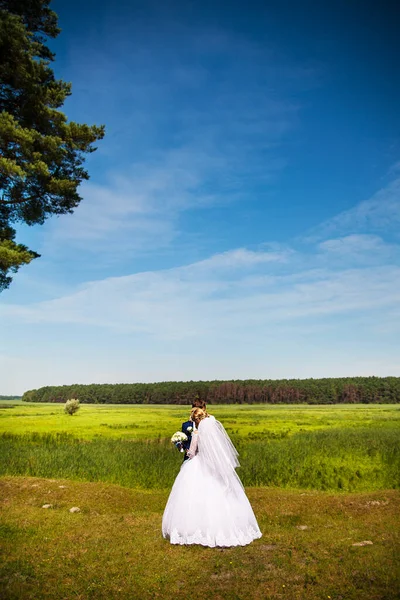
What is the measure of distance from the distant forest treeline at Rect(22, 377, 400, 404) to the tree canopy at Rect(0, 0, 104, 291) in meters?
77.0

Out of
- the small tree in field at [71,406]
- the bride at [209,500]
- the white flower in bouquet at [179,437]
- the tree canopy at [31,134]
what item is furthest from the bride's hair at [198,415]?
the small tree in field at [71,406]

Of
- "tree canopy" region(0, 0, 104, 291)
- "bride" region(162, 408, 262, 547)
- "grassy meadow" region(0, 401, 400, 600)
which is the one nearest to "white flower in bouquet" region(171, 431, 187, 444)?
"bride" region(162, 408, 262, 547)

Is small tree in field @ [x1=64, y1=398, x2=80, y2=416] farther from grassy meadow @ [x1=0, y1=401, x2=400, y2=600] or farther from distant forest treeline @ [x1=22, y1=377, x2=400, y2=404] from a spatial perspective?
grassy meadow @ [x1=0, y1=401, x2=400, y2=600]

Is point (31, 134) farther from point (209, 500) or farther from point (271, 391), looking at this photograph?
point (271, 391)

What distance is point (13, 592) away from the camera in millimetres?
6539

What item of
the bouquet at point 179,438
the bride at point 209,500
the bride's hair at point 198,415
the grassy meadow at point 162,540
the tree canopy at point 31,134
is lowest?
the grassy meadow at point 162,540

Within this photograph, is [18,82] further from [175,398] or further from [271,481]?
[175,398]

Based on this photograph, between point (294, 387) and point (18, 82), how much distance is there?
316ft

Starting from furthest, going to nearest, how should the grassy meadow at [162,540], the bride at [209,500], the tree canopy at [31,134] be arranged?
the tree canopy at [31,134] < the bride at [209,500] < the grassy meadow at [162,540]

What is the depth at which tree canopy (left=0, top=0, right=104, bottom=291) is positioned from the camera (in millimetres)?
15680

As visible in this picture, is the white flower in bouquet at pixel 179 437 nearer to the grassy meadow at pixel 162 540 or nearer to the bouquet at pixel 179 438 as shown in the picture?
the bouquet at pixel 179 438

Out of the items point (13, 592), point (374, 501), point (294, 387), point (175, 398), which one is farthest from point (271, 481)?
point (294, 387)

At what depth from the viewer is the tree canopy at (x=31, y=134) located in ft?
51.4

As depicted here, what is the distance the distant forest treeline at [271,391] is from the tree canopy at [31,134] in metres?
77.0
